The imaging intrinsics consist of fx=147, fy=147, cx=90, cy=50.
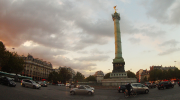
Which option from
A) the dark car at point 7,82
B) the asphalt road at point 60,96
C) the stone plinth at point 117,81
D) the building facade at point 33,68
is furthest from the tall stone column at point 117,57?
the building facade at point 33,68

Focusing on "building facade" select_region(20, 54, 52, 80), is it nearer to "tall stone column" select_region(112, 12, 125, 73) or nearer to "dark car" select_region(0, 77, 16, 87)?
"tall stone column" select_region(112, 12, 125, 73)

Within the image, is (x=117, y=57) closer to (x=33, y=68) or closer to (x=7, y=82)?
(x=7, y=82)

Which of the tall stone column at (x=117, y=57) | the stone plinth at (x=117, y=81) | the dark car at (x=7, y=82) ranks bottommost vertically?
the stone plinth at (x=117, y=81)

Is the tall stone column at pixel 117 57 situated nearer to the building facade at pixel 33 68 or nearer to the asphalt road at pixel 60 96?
the asphalt road at pixel 60 96

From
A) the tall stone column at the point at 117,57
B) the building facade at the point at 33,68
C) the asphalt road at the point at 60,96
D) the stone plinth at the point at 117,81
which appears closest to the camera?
the asphalt road at the point at 60,96

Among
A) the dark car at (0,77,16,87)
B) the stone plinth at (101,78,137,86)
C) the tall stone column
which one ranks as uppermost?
the tall stone column

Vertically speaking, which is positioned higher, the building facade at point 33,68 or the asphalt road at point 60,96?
the building facade at point 33,68

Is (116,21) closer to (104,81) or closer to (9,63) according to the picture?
(104,81)

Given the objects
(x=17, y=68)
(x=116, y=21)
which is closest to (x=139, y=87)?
(x=116, y=21)

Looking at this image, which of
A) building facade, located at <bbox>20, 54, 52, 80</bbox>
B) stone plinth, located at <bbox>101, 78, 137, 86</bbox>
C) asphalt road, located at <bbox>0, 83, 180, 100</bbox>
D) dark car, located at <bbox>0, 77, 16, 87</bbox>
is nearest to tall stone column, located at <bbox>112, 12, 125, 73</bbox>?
stone plinth, located at <bbox>101, 78, 137, 86</bbox>

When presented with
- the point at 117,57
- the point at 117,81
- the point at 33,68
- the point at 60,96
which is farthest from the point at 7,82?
the point at 33,68

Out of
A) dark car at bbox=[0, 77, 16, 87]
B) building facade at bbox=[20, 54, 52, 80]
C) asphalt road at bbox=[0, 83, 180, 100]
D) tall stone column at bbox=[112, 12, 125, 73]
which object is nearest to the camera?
asphalt road at bbox=[0, 83, 180, 100]

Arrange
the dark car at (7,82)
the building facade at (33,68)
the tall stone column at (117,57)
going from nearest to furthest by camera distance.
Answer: the dark car at (7,82) < the tall stone column at (117,57) < the building facade at (33,68)

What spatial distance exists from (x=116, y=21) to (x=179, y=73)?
61.2m
